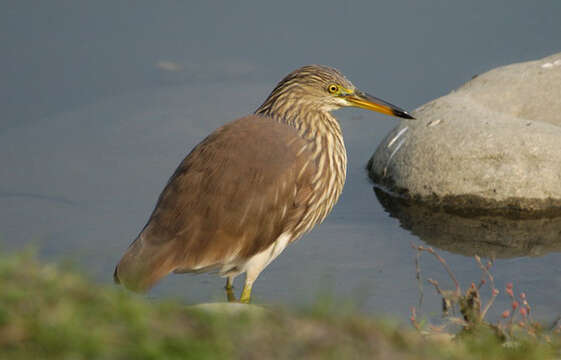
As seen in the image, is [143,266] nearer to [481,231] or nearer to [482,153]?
[481,231]

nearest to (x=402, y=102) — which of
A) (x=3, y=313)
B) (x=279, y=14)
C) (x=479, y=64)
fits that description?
(x=479, y=64)

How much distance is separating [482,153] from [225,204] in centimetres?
333

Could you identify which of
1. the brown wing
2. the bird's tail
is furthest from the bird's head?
the bird's tail

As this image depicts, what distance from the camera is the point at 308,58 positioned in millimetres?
10828

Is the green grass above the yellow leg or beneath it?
above

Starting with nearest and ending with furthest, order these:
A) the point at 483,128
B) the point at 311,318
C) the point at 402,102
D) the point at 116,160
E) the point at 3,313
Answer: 1. the point at 3,313
2. the point at 311,318
3. the point at 483,128
4. the point at 116,160
5. the point at 402,102

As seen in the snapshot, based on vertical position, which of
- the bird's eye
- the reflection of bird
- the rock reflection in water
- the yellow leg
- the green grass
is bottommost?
the rock reflection in water

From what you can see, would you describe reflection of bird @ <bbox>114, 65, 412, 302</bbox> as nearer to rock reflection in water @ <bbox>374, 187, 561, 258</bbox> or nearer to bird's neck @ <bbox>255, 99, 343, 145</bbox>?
bird's neck @ <bbox>255, 99, 343, 145</bbox>

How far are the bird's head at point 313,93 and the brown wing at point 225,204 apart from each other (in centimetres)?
54

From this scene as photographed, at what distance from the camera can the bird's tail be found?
210 inches

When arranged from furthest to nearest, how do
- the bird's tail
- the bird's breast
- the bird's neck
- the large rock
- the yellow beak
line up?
the large rock < the yellow beak < the bird's neck < the bird's breast < the bird's tail

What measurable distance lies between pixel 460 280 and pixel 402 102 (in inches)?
130

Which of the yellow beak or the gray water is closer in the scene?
the yellow beak

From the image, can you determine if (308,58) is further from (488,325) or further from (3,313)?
(3,313)
